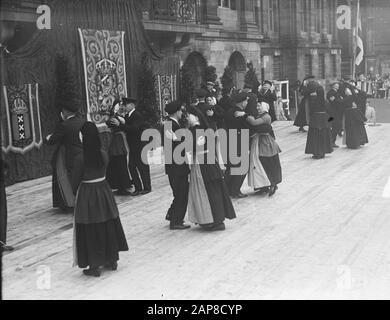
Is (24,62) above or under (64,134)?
above

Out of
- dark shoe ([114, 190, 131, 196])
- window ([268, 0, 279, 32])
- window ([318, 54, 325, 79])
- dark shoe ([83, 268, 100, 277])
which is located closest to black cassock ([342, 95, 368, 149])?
dark shoe ([114, 190, 131, 196])

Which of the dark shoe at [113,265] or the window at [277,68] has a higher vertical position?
the window at [277,68]

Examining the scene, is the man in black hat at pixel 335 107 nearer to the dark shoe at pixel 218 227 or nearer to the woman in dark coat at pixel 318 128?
the woman in dark coat at pixel 318 128

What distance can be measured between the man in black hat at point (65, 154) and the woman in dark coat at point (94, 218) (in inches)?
68.4

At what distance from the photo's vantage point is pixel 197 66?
19250mm

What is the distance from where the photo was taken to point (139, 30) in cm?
1492

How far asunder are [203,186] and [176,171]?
418 millimetres

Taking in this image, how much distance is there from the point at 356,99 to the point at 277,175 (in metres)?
5.57

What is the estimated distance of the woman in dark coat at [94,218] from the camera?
5.95 metres

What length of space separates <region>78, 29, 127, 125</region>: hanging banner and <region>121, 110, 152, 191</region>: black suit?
324cm

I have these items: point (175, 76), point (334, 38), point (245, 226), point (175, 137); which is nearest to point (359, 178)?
point (245, 226)

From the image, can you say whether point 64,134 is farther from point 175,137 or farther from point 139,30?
point 139,30

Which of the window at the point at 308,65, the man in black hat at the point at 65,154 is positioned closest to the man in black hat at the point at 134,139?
the man in black hat at the point at 65,154

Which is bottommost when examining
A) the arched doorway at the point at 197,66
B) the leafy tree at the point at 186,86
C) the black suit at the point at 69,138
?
the black suit at the point at 69,138
